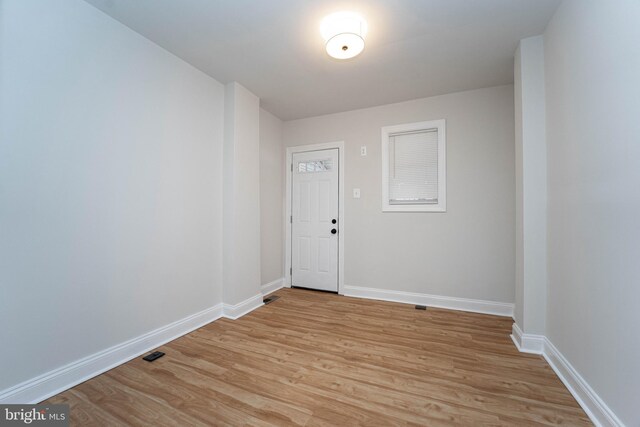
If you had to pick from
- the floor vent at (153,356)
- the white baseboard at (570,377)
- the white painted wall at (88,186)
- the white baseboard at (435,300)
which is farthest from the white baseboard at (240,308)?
the white baseboard at (570,377)

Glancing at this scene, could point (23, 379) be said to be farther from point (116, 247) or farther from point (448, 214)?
point (448, 214)

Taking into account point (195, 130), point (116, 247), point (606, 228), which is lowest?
point (116, 247)

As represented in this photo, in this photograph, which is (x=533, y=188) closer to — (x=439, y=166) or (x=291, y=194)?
(x=439, y=166)

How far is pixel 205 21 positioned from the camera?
2.00 m

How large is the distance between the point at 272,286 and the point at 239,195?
5.45ft

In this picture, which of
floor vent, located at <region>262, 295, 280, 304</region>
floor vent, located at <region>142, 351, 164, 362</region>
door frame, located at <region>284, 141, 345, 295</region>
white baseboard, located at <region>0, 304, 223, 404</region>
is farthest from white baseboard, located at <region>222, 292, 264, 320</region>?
door frame, located at <region>284, 141, 345, 295</region>

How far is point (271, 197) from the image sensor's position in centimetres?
394

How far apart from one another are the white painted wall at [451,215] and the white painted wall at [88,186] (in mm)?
2198

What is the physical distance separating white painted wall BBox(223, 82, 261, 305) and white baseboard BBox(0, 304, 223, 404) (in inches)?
23.7

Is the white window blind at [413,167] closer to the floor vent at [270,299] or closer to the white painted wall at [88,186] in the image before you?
the floor vent at [270,299]

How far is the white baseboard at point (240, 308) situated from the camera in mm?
2896

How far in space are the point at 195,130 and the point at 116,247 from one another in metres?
1.39

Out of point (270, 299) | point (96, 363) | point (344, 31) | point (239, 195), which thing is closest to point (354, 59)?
point (344, 31)

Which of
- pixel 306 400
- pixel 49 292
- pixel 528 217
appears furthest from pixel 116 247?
pixel 528 217
